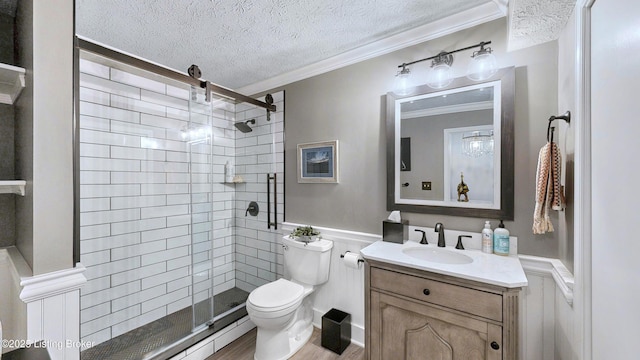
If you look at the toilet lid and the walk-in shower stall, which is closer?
the toilet lid

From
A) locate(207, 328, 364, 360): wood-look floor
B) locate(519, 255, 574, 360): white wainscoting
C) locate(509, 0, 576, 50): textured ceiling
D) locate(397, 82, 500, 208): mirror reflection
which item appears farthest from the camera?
locate(207, 328, 364, 360): wood-look floor

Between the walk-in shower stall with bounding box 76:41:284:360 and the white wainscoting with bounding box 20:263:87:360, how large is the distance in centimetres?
83

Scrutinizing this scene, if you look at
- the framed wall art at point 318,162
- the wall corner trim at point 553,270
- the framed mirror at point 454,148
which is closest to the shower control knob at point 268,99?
the framed wall art at point 318,162

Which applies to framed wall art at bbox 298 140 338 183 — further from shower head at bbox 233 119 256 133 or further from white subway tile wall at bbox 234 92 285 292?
shower head at bbox 233 119 256 133

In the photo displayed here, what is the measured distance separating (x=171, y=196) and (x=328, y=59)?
6.39ft

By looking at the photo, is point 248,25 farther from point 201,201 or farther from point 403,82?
point 201,201

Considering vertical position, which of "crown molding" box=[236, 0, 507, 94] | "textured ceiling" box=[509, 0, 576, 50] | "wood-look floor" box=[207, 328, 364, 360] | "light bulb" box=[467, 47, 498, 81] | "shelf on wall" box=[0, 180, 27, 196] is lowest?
"wood-look floor" box=[207, 328, 364, 360]

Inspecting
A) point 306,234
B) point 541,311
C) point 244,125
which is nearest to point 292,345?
point 306,234

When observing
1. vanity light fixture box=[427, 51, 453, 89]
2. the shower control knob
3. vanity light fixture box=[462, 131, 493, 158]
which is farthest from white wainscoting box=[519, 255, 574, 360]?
the shower control knob

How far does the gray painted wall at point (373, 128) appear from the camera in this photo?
145 cm

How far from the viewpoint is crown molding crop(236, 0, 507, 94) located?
60.9 inches

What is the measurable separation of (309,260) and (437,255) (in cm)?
100

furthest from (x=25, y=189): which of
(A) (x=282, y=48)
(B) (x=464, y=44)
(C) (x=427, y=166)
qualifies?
(B) (x=464, y=44)

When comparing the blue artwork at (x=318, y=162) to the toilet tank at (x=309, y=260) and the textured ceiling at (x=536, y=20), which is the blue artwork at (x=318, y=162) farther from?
the textured ceiling at (x=536, y=20)
